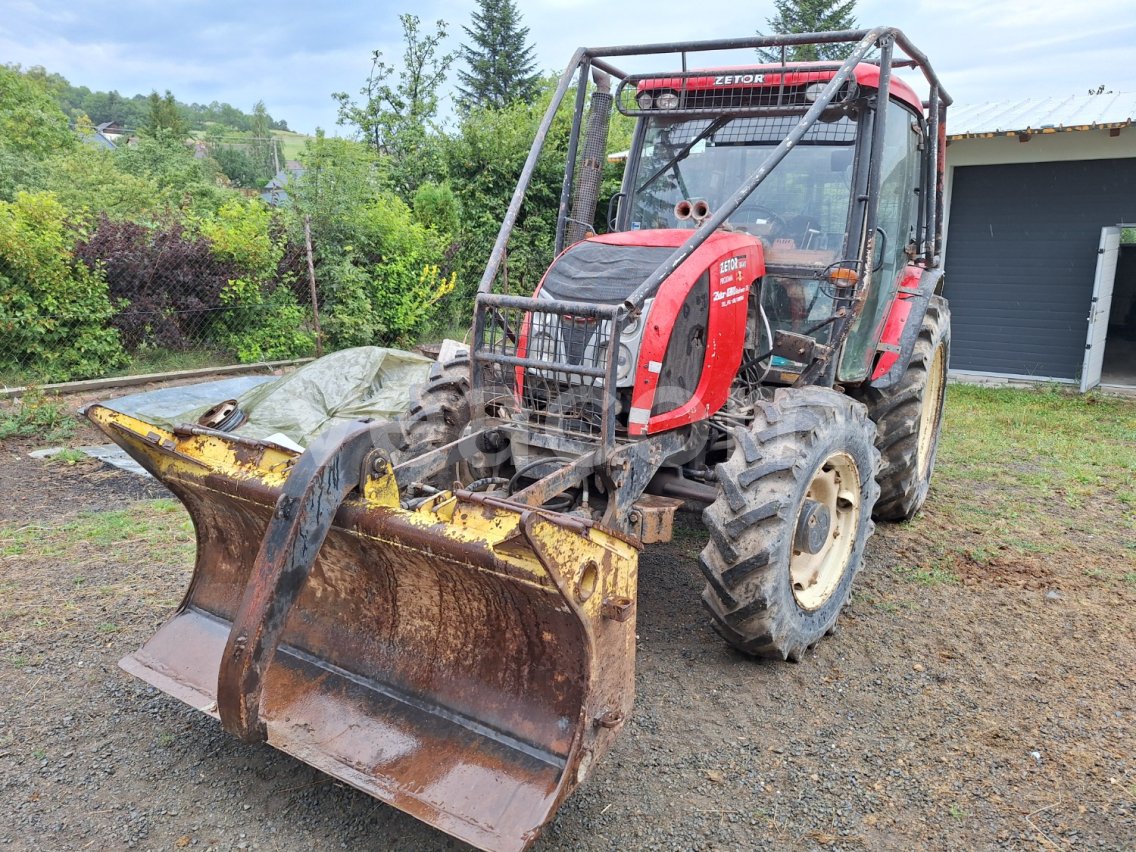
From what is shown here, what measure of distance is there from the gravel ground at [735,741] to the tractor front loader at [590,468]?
9.5 inches

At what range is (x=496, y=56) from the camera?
41156 mm

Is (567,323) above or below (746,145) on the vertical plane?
below

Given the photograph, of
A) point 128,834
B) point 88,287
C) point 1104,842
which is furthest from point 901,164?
point 88,287

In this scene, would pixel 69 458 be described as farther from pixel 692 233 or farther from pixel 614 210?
pixel 692 233

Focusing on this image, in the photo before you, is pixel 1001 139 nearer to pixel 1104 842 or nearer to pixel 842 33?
pixel 842 33

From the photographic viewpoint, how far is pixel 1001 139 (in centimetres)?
1003

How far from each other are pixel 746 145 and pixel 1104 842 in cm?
340

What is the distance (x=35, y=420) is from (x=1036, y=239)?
36.7ft

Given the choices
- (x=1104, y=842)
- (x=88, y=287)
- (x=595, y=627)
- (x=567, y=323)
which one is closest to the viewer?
(x=595, y=627)

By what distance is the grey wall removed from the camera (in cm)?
998

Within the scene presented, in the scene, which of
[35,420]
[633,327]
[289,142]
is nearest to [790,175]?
[633,327]

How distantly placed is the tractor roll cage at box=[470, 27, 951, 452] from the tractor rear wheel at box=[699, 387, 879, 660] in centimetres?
50

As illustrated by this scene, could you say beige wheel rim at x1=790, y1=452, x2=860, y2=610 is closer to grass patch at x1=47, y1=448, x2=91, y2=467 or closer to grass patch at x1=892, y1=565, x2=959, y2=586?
grass patch at x1=892, y1=565, x2=959, y2=586

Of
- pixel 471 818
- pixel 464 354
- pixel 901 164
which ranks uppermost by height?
pixel 901 164
